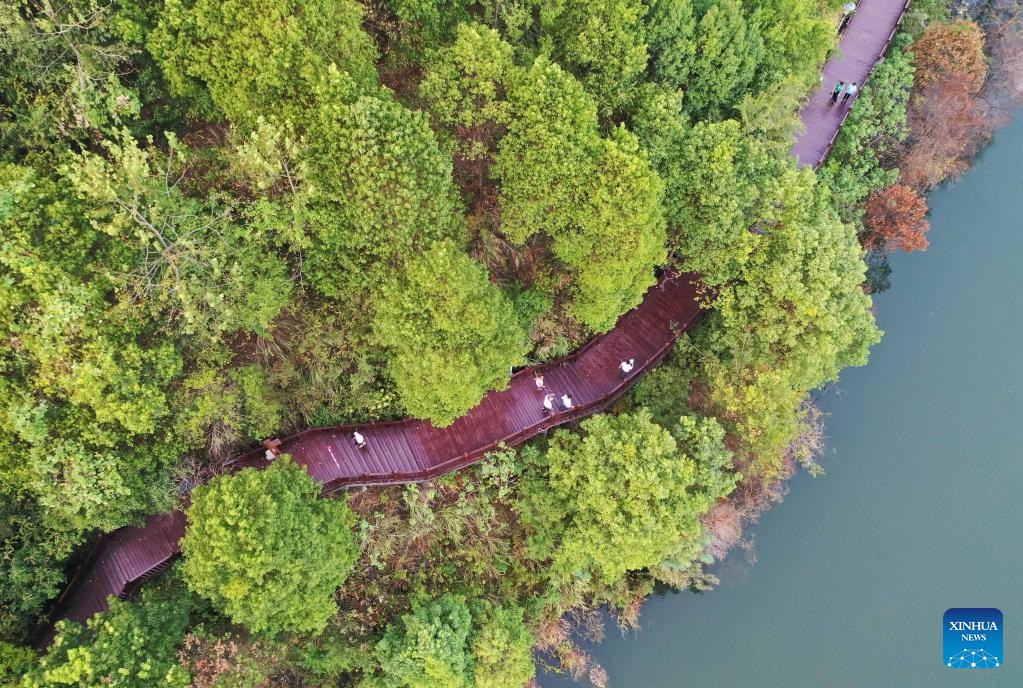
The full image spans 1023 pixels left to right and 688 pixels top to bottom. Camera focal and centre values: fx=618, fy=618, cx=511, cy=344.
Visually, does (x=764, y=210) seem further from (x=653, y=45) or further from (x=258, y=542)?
(x=258, y=542)

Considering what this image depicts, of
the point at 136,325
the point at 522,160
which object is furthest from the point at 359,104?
the point at 136,325

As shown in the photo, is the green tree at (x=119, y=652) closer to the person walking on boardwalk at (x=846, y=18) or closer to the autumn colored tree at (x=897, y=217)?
the autumn colored tree at (x=897, y=217)

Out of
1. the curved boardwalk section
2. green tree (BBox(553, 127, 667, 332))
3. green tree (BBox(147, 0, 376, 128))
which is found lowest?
the curved boardwalk section

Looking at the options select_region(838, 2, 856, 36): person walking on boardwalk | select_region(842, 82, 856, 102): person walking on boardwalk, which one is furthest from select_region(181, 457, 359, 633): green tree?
select_region(838, 2, 856, 36): person walking on boardwalk

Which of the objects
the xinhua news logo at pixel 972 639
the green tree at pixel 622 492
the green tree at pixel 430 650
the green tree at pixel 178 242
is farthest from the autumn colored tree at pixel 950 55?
the green tree at pixel 430 650

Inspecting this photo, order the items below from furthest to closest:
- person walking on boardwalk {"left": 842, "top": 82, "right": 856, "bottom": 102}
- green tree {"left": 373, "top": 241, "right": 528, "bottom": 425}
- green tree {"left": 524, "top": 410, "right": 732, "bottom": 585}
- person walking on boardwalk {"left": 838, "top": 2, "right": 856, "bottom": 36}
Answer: person walking on boardwalk {"left": 838, "top": 2, "right": 856, "bottom": 36}, person walking on boardwalk {"left": 842, "top": 82, "right": 856, "bottom": 102}, green tree {"left": 524, "top": 410, "right": 732, "bottom": 585}, green tree {"left": 373, "top": 241, "right": 528, "bottom": 425}

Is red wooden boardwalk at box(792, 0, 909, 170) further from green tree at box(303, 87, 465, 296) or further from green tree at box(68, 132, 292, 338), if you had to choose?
green tree at box(68, 132, 292, 338)

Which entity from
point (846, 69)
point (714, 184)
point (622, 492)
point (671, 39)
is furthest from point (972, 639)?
point (671, 39)
